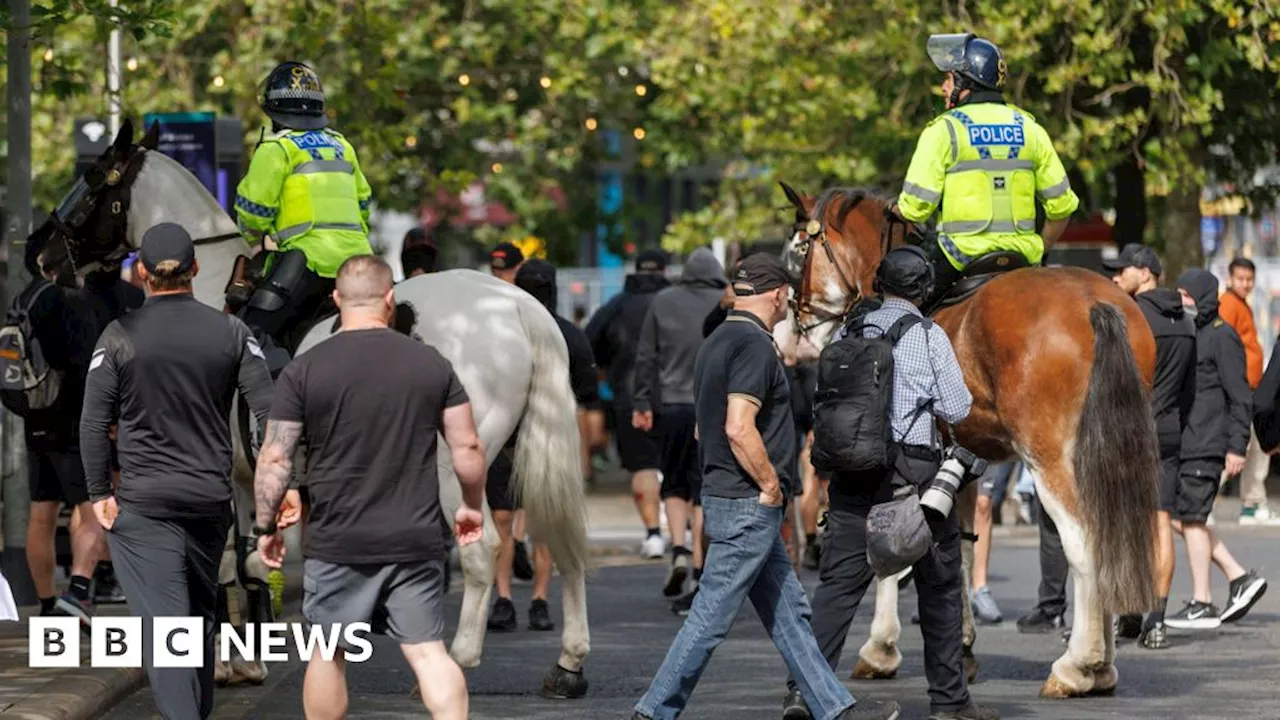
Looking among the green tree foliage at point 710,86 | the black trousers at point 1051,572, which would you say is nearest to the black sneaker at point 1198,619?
the black trousers at point 1051,572

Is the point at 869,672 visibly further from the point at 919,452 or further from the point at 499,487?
the point at 499,487

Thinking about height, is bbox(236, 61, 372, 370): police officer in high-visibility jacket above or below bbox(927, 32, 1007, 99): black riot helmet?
below

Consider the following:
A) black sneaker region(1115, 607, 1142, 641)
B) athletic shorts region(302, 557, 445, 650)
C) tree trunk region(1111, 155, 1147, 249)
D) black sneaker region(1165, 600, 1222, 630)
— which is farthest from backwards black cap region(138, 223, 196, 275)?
tree trunk region(1111, 155, 1147, 249)

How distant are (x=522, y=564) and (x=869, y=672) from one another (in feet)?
18.9

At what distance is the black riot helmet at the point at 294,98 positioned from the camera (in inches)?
453

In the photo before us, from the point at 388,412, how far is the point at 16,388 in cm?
528

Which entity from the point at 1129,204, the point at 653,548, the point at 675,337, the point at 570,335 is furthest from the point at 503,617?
the point at 1129,204

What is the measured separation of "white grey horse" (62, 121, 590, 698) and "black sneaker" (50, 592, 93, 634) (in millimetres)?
1445

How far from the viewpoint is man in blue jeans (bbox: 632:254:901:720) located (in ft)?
30.8

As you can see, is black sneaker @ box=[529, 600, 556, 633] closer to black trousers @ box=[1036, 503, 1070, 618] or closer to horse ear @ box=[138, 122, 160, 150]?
black trousers @ box=[1036, 503, 1070, 618]

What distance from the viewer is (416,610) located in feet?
26.4

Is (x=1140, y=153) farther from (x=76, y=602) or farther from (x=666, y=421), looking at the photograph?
(x=76, y=602)

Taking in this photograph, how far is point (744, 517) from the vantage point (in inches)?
373

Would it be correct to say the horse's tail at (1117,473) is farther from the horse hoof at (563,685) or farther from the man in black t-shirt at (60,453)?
the man in black t-shirt at (60,453)
